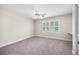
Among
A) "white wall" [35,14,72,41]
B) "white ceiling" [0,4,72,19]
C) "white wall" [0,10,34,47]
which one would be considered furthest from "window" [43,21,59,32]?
"white ceiling" [0,4,72,19]

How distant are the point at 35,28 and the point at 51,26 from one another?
1.77 m

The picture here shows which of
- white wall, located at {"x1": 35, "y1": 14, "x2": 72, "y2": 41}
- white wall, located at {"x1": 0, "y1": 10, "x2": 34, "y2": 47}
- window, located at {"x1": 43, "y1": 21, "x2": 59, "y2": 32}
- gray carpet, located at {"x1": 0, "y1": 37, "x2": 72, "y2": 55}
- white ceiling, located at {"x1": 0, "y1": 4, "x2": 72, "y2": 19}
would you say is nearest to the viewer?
gray carpet, located at {"x1": 0, "y1": 37, "x2": 72, "y2": 55}

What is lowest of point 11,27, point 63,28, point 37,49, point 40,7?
point 37,49

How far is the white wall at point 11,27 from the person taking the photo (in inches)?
137

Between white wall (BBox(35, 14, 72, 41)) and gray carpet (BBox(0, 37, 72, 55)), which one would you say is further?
white wall (BBox(35, 14, 72, 41))

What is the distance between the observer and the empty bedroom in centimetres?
296

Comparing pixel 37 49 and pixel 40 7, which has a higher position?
pixel 40 7

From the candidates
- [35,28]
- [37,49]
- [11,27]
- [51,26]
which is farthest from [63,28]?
[11,27]

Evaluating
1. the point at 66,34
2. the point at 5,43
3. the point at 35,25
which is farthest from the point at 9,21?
the point at 66,34

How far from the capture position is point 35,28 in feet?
21.6

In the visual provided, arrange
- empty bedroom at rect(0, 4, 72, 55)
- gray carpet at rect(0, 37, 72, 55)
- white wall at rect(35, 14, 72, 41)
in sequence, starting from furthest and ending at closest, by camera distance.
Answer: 1. white wall at rect(35, 14, 72, 41)
2. empty bedroom at rect(0, 4, 72, 55)
3. gray carpet at rect(0, 37, 72, 55)

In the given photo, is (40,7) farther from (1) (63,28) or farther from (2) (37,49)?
(1) (63,28)

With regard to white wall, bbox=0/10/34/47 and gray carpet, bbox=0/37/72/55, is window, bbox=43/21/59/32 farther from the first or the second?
gray carpet, bbox=0/37/72/55
